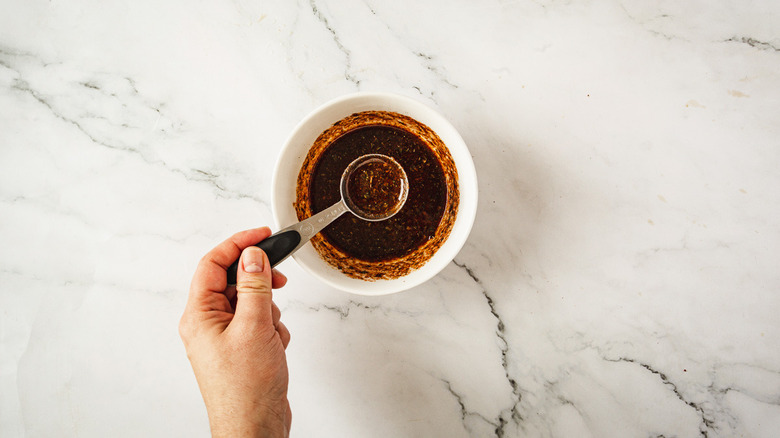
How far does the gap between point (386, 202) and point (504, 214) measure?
1.05 ft

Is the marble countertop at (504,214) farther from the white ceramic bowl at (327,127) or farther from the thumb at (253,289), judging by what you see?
the thumb at (253,289)

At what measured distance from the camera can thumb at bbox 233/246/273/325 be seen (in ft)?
2.92

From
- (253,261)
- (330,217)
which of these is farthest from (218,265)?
(330,217)

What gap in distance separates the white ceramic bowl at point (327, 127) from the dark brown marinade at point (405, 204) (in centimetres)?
9

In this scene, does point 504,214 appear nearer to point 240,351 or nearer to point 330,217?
point 330,217

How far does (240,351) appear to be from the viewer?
0.91m

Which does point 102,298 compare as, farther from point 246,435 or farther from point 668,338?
point 668,338

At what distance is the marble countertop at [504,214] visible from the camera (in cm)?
116

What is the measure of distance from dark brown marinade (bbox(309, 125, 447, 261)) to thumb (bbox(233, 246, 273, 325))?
27 cm

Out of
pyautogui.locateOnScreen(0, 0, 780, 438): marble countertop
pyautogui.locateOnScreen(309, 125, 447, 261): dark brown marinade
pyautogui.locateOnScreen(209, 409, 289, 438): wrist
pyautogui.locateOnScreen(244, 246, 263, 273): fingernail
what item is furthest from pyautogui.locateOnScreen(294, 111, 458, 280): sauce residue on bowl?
pyautogui.locateOnScreen(209, 409, 289, 438): wrist

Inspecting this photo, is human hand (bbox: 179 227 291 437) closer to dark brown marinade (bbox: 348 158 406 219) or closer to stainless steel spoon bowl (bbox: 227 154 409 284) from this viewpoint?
stainless steel spoon bowl (bbox: 227 154 409 284)

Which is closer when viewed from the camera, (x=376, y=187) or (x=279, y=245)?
(x=279, y=245)

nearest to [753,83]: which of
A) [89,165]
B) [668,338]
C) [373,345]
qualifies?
[668,338]

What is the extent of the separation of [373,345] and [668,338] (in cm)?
80
